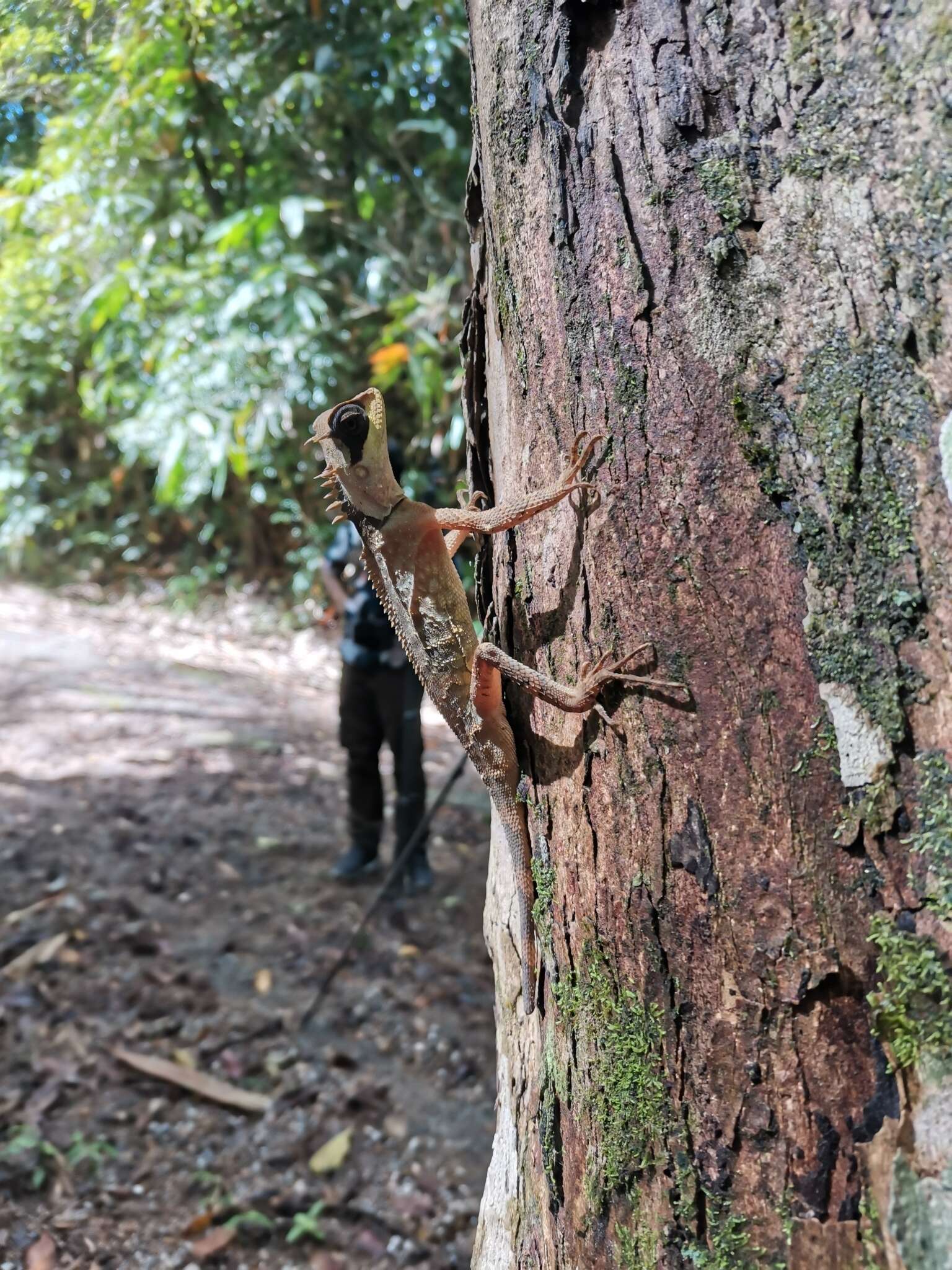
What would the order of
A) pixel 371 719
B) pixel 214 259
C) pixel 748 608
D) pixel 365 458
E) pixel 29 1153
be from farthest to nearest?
pixel 214 259, pixel 371 719, pixel 29 1153, pixel 365 458, pixel 748 608

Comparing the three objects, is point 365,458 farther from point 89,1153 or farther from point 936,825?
point 89,1153

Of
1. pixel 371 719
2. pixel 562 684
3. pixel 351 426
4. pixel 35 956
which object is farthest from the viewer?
pixel 371 719

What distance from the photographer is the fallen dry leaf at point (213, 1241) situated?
2348 millimetres

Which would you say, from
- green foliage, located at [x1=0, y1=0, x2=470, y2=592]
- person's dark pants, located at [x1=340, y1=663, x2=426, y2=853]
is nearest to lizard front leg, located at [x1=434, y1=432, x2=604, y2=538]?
green foliage, located at [x1=0, y1=0, x2=470, y2=592]

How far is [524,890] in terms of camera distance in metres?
1.35

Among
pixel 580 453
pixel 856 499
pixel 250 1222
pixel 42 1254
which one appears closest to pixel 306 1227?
pixel 250 1222

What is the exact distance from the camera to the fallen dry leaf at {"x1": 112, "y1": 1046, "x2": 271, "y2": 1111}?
294 cm

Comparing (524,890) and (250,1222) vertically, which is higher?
(524,890)

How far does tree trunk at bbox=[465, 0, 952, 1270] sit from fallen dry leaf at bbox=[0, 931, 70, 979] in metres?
3.01

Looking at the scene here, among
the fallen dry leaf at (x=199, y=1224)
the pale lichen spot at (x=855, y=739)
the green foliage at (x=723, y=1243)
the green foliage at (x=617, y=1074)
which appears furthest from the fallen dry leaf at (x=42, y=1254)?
the pale lichen spot at (x=855, y=739)

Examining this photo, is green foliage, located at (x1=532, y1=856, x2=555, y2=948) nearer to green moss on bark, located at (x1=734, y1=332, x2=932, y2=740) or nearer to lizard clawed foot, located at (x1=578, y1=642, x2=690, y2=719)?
lizard clawed foot, located at (x1=578, y1=642, x2=690, y2=719)

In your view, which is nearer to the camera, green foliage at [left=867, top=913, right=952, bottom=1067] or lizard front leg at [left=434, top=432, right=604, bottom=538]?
green foliage at [left=867, top=913, right=952, bottom=1067]

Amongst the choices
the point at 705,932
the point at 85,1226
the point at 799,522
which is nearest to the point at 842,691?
the point at 799,522

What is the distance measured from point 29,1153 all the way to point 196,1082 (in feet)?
1.80
